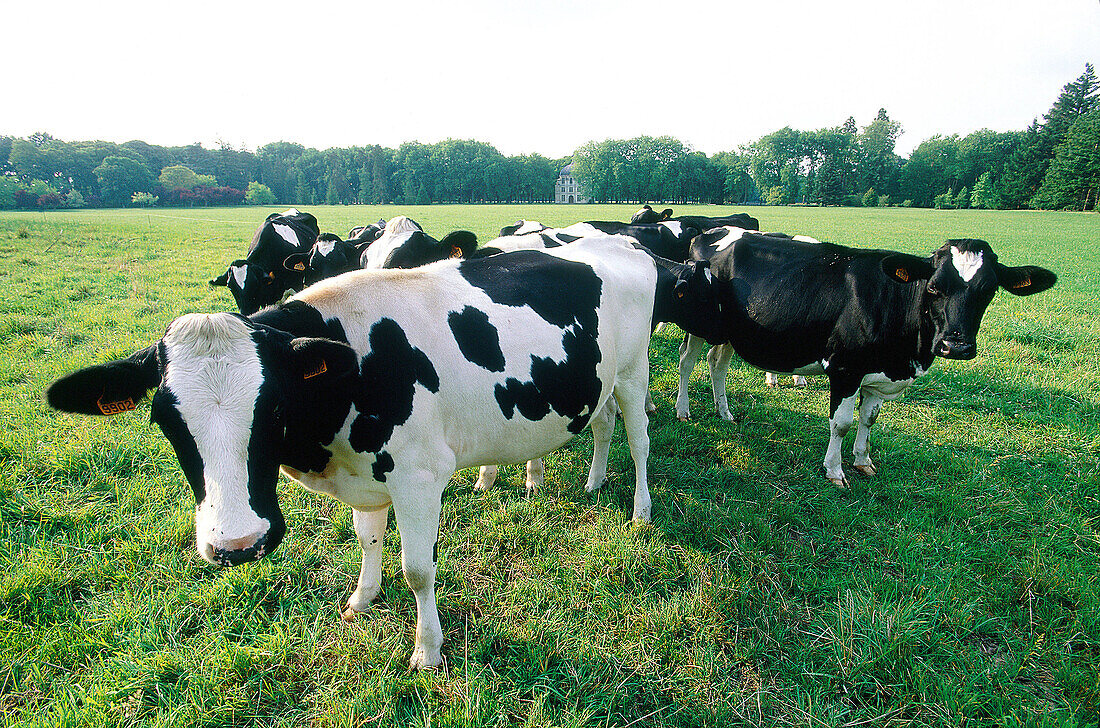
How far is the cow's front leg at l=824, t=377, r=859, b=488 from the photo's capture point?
4.66 meters

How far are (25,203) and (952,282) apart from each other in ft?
371

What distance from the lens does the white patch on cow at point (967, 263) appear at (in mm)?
4129

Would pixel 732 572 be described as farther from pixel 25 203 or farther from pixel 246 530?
pixel 25 203

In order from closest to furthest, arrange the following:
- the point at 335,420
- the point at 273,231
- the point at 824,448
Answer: the point at 335,420 → the point at 824,448 → the point at 273,231

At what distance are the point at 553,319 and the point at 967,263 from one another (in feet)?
11.6

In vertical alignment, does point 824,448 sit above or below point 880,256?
below

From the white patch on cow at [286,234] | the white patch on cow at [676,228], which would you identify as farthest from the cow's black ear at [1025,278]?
the white patch on cow at [286,234]

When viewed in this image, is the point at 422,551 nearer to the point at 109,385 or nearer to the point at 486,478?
the point at 109,385

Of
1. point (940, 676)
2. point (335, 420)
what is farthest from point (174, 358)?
point (940, 676)

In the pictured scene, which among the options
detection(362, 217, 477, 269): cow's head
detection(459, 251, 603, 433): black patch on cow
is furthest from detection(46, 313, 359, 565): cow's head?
detection(362, 217, 477, 269): cow's head

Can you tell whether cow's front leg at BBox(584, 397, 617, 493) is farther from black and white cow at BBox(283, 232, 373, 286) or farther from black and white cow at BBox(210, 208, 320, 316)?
black and white cow at BBox(283, 232, 373, 286)

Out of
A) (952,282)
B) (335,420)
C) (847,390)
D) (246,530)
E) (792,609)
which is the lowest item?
(792,609)

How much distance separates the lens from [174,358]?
6.24 ft

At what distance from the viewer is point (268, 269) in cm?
904
